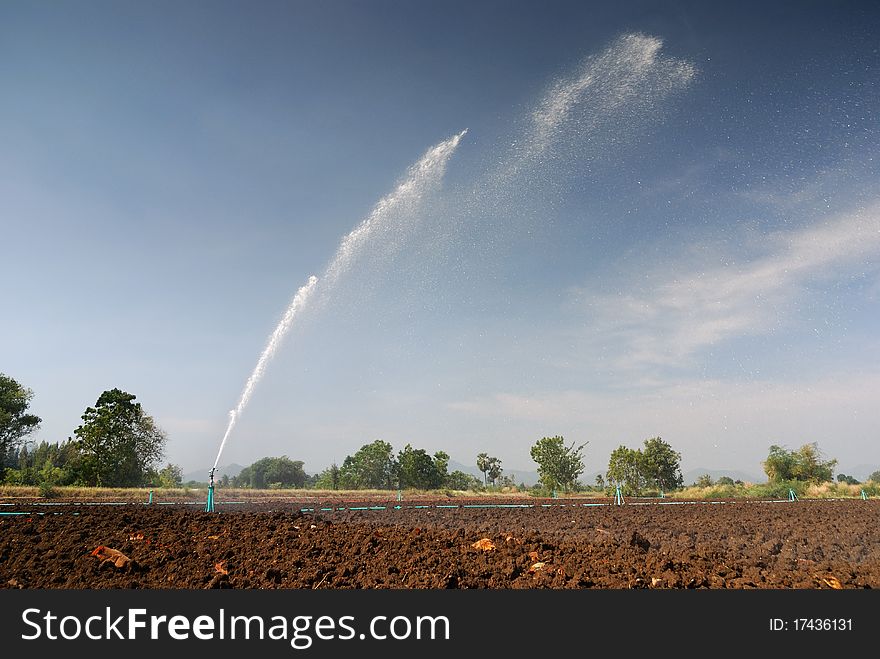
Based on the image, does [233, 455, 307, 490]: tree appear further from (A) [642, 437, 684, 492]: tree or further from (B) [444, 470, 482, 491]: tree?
(A) [642, 437, 684, 492]: tree

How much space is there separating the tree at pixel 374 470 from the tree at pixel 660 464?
44963mm

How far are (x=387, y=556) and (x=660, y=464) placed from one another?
86149 mm

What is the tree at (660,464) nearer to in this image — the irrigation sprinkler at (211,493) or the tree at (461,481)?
the tree at (461,481)

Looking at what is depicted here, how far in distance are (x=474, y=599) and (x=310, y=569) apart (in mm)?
3601

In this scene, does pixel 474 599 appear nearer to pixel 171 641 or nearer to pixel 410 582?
pixel 410 582

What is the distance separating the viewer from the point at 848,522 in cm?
2047

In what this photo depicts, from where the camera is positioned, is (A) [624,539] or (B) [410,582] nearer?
(B) [410,582]

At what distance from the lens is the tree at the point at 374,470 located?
9812 centimetres

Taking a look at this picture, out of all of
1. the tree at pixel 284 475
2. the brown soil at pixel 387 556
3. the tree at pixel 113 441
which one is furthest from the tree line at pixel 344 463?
the tree at pixel 284 475

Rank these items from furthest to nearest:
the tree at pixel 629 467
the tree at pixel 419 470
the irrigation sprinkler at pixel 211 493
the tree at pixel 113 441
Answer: the tree at pixel 419 470 < the tree at pixel 629 467 < the tree at pixel 113 441 < the irrigation sprinkler at pixel 211 493

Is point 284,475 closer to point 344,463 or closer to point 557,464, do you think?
point 344,463

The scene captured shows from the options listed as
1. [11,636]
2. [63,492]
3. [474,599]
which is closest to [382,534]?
[474,599]

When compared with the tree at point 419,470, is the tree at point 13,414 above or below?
above

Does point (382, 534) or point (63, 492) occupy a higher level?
point (382, 534)
